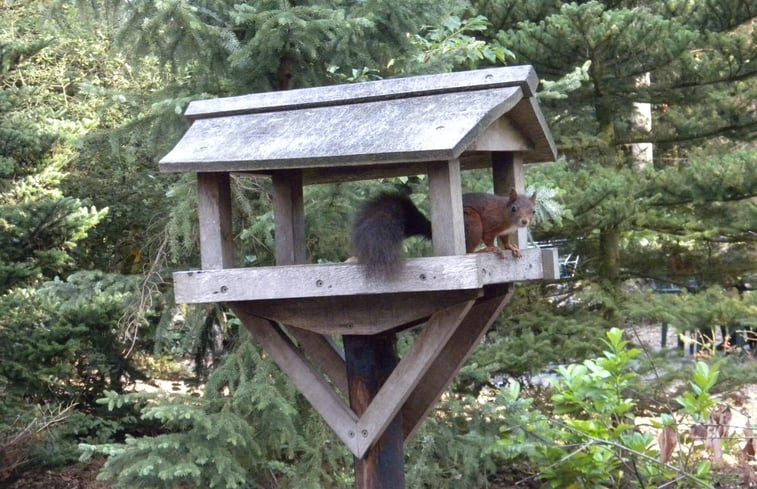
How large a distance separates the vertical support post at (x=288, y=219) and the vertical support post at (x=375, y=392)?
0.38m

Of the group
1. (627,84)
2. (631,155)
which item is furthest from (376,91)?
(631,155)

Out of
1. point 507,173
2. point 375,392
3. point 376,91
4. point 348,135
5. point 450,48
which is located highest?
point 450,48

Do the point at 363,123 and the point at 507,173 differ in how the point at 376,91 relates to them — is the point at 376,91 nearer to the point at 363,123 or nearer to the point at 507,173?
the point at 363,123

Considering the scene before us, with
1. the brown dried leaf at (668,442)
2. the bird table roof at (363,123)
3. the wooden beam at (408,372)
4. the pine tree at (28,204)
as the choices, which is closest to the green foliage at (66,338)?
the pine tree at (28,204)

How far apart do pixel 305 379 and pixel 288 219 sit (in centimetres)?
60

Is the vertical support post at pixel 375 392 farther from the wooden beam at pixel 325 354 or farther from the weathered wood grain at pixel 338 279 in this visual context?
the weathered wood grain at pixel 338 279

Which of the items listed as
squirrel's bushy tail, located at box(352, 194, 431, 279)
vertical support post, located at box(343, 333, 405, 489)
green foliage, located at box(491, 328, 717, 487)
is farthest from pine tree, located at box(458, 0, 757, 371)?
squirrel's bushy tail, located at box(352, 194, 431, 279)

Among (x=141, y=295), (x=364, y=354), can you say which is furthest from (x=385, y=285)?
(x=141, y=295)

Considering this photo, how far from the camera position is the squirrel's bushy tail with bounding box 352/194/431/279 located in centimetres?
244

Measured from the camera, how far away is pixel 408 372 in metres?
2.74

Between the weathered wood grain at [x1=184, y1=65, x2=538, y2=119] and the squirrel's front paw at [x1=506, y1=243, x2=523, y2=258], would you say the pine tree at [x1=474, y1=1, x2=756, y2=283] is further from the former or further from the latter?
the weathered wood grain at [x1=184, y1=65, x2=538, y2=119]

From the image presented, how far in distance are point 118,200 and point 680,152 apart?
18.8ft

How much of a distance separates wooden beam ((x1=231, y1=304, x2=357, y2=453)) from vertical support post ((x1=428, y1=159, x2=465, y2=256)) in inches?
28.7

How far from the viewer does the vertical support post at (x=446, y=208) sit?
253 centimetres
